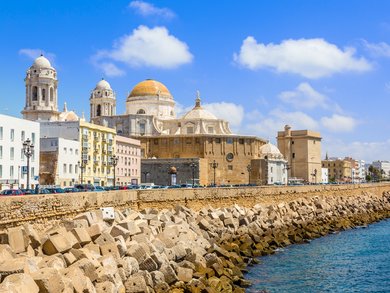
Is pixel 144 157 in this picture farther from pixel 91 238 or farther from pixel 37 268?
pixel 37 268

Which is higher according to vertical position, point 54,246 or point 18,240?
point 18,240

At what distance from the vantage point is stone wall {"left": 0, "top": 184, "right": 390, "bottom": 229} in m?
19.7

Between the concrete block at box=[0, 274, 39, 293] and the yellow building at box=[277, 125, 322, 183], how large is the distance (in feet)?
312

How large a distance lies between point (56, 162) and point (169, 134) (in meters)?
34.0

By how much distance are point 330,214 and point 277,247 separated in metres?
18.1

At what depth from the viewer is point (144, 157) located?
82812 millimetres

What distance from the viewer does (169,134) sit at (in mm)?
85750

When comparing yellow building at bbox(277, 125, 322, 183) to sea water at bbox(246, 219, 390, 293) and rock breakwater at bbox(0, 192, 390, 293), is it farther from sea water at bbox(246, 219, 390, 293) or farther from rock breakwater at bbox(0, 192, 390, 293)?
rock breakwater at bbox(0, 192, 390, 293)

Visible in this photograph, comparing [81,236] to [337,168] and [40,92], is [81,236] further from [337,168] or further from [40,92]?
[337,168]

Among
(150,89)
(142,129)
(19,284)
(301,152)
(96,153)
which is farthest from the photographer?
(301,152)

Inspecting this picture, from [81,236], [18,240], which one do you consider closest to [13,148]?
[81,236]

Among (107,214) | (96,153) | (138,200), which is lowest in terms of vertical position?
(107,214)

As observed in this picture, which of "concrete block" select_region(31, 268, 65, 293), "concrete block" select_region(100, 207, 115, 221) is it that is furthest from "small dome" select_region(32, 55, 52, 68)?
"concrete block" select_region(31, 268, 65, 293)

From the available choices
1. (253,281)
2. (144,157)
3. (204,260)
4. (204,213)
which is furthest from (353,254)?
(144,157)
